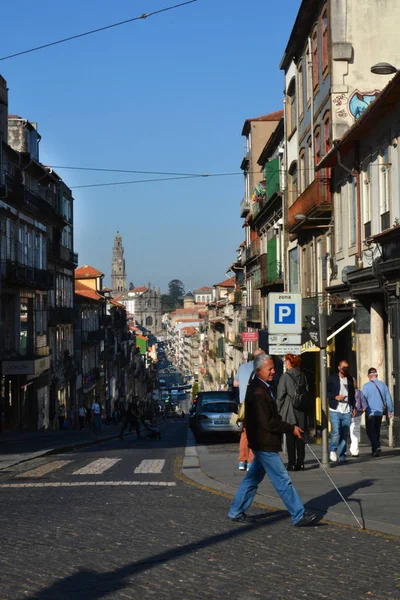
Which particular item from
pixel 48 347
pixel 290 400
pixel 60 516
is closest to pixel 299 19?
pixel 290 400

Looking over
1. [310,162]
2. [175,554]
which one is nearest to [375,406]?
[175,554]

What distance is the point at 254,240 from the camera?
5378 cm

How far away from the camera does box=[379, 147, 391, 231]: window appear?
61.8 ft

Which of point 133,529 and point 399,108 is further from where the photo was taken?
point 399,108

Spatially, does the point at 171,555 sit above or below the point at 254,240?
below

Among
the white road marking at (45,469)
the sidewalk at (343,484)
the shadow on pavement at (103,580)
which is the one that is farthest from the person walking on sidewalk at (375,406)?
the shadow on pavement at (103,580)

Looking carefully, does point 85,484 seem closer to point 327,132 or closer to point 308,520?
point 308,520

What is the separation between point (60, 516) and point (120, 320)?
83.3 metres

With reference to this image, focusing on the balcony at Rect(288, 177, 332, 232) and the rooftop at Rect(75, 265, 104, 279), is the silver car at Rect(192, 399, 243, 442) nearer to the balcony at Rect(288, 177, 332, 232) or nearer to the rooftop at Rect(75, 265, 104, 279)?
the balcony at Rect(288, 177, 332, 232)

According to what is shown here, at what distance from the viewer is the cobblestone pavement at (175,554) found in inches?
260

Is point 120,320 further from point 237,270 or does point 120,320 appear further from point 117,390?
point 237,270

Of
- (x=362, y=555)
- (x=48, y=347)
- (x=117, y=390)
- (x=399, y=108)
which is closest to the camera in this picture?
(x=362, y=555)

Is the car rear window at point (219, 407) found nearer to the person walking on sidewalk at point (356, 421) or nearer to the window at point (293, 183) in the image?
the person walking on sidewalk at point (356, 421)

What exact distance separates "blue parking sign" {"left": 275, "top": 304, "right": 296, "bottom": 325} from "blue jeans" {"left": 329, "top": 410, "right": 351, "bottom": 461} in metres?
2.18
